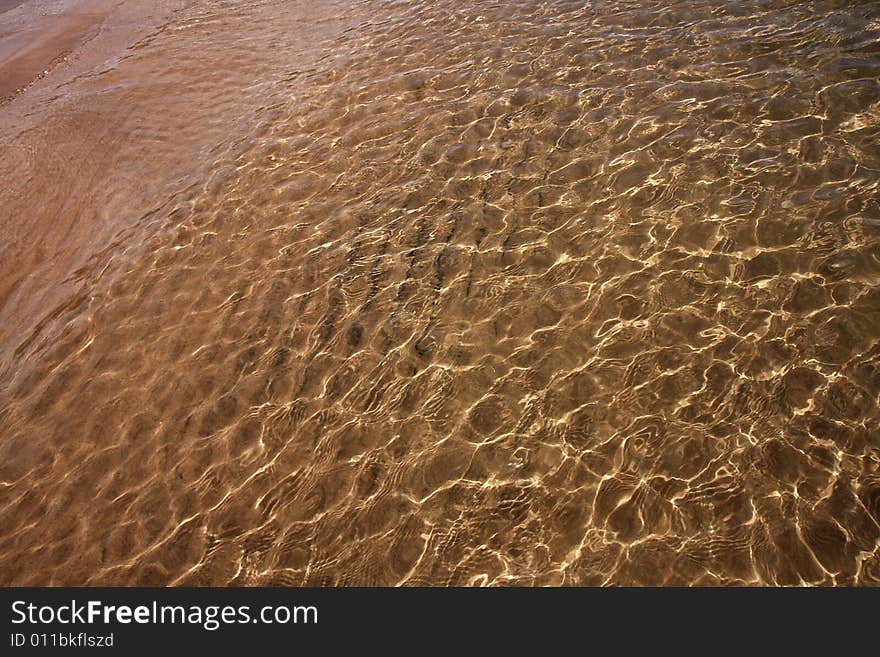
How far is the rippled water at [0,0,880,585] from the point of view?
13.2ft

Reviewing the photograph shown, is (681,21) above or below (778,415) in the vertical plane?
above

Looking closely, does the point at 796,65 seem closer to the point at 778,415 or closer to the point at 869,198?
the point at 869,198

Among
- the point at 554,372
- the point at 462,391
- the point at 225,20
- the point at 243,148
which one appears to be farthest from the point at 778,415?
the point at 225,20

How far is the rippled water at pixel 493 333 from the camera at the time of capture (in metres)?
4.02

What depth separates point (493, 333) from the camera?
5.12 metres

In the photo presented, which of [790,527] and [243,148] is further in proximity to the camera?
[243,148]

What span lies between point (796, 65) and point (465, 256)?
4632 mm

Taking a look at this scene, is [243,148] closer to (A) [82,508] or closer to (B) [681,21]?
(A) [82,508]

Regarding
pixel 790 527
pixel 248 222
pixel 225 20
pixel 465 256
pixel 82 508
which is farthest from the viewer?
pixel 225 20

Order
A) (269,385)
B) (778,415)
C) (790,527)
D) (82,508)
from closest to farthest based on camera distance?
(790,527)
(778,415)
(82,508)
(269,385)

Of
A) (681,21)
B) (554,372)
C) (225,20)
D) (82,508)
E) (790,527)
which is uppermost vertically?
(225,20)

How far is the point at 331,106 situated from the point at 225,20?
4959 millimetres

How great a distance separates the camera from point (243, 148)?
7.77 metres

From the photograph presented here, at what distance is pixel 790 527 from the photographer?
373 cm
